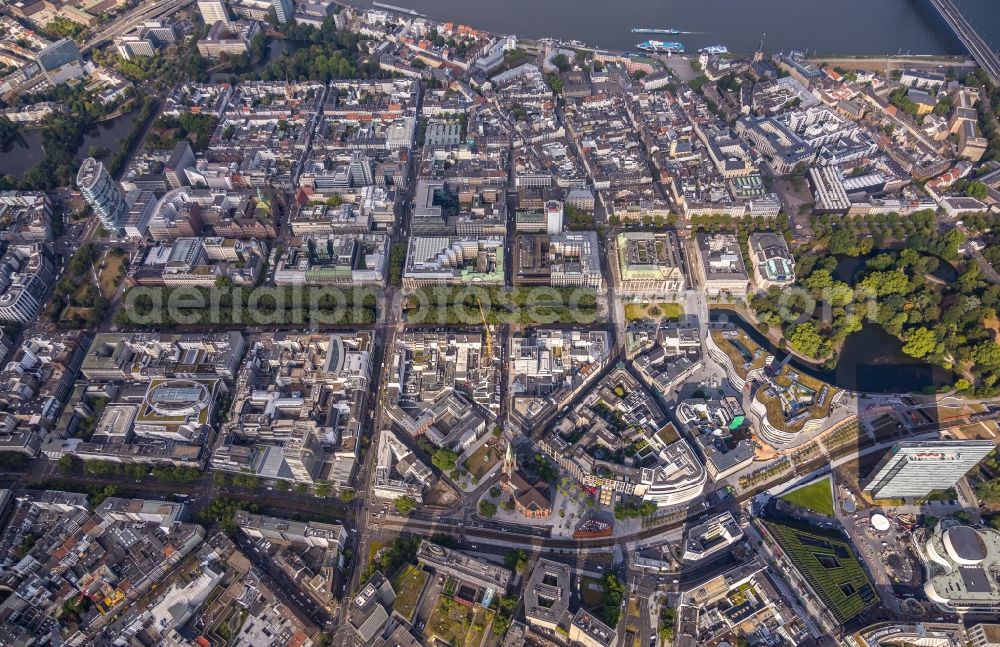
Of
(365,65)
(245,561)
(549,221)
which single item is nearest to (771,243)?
(549,221)

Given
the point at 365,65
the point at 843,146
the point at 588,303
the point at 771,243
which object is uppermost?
the point at 365,65

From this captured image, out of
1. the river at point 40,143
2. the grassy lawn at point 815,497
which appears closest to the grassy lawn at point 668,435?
the grassy lawn at point 815,497

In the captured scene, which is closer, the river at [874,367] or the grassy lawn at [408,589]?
the grassy lawn at [408,589]

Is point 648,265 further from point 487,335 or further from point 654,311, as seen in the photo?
point 487,335

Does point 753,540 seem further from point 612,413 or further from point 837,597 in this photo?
point 612,413

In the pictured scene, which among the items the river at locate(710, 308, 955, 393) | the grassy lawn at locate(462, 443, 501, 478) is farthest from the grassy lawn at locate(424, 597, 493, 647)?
the river at locate(710, 308, 955, 393)

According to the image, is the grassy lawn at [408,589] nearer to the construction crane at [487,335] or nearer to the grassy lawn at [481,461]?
the grassy lawn at [481,461]

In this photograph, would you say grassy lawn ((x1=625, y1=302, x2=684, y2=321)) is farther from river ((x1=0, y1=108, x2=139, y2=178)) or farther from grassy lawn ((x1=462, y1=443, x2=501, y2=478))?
river ((x1=0, y1=108, x2=139, y2=178))
